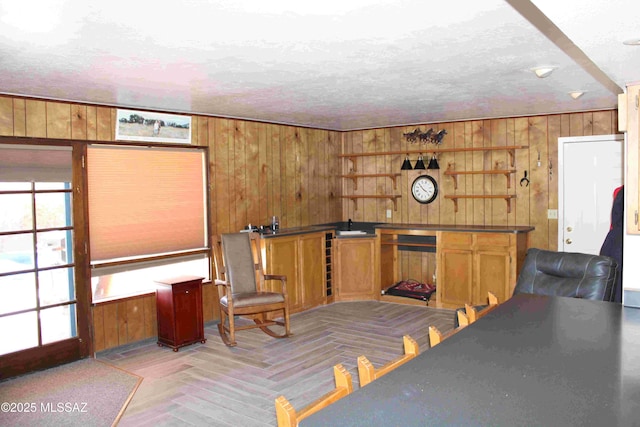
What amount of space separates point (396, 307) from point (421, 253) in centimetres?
94

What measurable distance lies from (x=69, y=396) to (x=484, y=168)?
5.09 m

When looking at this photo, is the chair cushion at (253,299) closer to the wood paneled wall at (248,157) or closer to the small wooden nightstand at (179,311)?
the small wooden nightstand at (179,311)

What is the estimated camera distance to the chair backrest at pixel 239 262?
518 centimetres

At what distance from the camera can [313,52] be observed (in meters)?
3.16

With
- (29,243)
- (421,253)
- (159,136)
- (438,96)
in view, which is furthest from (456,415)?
(421,253)

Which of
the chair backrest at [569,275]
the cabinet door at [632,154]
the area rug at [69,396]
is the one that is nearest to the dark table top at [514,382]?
the cabinet door at [632,154]

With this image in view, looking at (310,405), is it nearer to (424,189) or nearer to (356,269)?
(356,269)

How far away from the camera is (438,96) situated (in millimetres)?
4770

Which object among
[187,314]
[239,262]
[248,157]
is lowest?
[187,314]

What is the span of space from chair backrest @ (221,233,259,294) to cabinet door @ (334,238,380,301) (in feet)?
5.29

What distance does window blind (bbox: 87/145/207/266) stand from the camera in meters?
4.78

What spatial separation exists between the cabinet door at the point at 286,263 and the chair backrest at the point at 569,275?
282 cm

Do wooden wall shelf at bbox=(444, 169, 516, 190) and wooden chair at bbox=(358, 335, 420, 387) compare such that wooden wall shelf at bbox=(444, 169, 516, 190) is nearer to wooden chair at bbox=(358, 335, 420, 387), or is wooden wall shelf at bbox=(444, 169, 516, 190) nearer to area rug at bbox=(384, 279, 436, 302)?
area rug at bbox=(384, 279, 436, 302)

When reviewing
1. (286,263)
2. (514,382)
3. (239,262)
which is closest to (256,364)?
(239,262)
